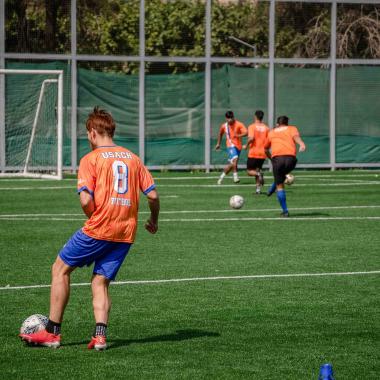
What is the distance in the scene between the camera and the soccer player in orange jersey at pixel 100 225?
7.95m

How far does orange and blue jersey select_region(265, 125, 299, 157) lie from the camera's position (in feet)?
64.8

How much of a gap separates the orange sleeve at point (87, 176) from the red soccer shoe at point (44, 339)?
1133mm

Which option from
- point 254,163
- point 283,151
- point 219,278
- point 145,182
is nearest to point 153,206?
point 145,182

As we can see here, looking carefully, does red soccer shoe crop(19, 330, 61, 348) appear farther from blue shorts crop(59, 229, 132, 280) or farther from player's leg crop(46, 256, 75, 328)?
blue shorts crop(59, 229, 132, 280)

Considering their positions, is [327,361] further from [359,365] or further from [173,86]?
[173,86]

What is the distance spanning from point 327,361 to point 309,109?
28.2 m

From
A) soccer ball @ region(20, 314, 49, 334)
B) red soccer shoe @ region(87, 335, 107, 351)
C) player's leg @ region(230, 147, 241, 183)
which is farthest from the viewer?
player's leg @ region(230, 147, 241, 183)

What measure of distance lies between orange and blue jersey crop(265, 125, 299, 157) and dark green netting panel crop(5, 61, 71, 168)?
37.7 ft

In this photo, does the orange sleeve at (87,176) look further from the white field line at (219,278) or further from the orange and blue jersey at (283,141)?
the orange and blue jersey at (283,141)

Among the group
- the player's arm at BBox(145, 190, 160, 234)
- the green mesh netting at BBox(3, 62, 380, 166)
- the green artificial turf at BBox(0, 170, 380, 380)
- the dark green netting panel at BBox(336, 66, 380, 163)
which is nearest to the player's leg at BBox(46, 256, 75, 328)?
the green artificial turf at BBox(0, 170, 380, 380)

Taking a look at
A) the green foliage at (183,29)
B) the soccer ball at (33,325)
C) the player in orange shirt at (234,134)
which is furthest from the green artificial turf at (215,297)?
the green foliage at (183,29)

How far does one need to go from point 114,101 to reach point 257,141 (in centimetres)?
834

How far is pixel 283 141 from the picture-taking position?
1984 centimetres

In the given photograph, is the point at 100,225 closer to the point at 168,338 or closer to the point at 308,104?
the point at 168,338
